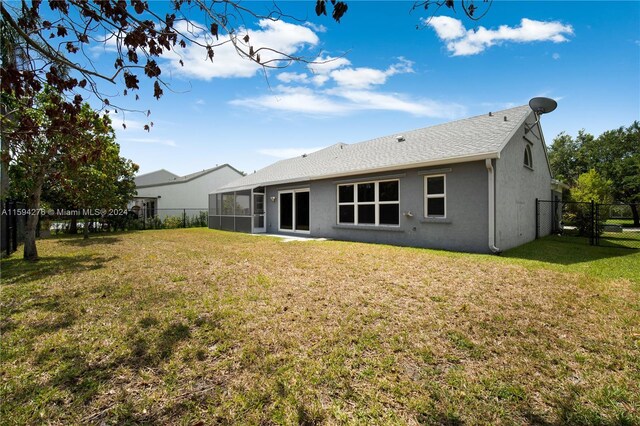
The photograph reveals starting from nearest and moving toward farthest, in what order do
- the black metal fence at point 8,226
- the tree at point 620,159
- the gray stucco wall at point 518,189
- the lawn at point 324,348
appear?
the lawn at point 324,348, the gray stucco wall at point 518,189, the black metal fence at point 8,226, the tree at point 620,159

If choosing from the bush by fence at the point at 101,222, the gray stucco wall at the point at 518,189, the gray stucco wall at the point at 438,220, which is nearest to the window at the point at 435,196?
the gray stucco wall at the point at 438,220

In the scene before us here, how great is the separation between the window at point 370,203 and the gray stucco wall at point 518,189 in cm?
340

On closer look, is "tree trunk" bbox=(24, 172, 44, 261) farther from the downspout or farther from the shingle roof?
the downspout

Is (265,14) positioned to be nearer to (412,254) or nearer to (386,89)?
(412,254)

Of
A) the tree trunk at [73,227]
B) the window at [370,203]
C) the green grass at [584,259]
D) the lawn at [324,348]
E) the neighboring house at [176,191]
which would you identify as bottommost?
the lawn at [324,348]

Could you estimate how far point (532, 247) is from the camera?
33.6 feet

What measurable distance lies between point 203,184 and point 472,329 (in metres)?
29.0

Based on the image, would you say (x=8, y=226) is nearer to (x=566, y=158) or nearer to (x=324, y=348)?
(x=324, y=348)

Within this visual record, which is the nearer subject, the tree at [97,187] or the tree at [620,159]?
the tree at [97,187]

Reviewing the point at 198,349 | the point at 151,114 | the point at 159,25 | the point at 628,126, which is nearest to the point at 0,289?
the point at 151,114

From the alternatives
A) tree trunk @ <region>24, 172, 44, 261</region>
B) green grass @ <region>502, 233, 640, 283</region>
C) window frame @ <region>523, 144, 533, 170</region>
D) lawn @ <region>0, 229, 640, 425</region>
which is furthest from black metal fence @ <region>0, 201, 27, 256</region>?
window frame @ <region>523, 144, 533, 170</region>

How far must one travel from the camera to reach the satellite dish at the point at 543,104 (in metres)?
10.2

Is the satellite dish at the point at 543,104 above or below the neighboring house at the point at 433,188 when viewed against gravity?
above

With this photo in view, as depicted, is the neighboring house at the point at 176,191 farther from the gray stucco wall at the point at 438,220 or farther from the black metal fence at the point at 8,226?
the gray stucco wall at the point at 438,220
